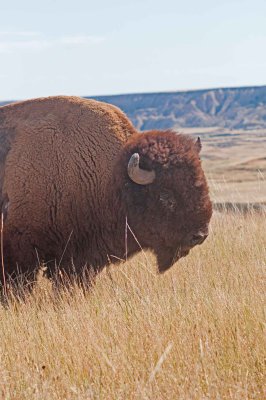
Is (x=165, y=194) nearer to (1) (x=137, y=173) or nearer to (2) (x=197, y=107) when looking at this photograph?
(1) (x=137, y=173)

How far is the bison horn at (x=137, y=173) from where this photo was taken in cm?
550

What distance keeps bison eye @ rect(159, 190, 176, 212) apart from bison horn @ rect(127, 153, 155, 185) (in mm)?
157

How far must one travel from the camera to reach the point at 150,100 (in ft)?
463

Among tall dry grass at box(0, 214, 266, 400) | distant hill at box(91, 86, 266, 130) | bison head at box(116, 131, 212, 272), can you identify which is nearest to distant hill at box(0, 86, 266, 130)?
distant hill at box(91, 86, 266, 130)

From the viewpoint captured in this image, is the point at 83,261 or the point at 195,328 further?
the point at 83,261

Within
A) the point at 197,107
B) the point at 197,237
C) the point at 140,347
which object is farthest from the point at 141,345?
the point at 197,107

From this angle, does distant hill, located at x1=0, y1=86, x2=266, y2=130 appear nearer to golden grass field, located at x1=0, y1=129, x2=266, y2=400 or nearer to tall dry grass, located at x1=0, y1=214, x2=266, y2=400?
golden grass field, located at x1=0, y1=129, x2=266, y2=400

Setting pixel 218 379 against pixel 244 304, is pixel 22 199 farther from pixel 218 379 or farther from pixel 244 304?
pixel 218 379

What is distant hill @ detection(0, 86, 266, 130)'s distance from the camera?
127 m

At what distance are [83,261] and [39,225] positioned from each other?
0.49 meters

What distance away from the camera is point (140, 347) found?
3.64 meters

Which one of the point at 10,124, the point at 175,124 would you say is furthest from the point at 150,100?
the point at 10,124

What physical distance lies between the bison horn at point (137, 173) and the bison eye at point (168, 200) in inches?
6.2

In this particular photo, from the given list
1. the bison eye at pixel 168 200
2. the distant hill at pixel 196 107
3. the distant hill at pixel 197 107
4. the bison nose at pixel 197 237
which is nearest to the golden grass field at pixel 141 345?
the bison nose at pixel 197 237
